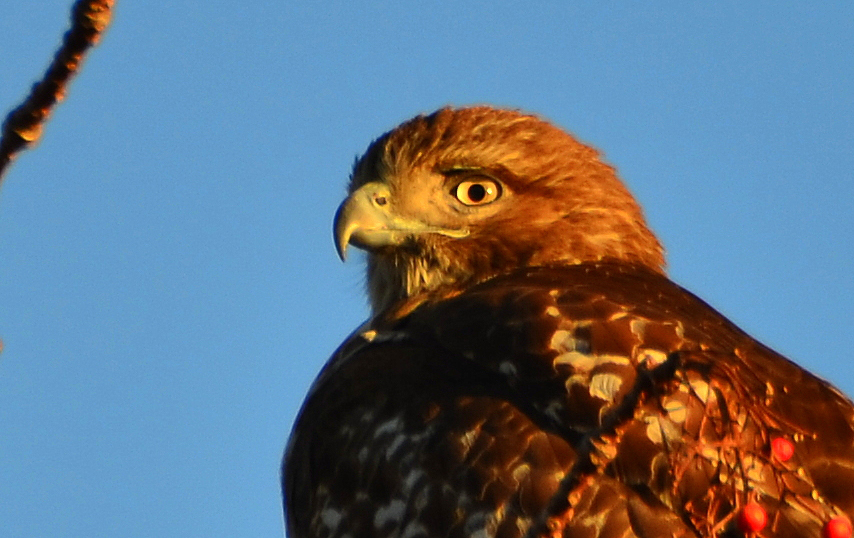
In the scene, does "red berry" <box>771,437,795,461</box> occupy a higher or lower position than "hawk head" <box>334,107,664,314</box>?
lower

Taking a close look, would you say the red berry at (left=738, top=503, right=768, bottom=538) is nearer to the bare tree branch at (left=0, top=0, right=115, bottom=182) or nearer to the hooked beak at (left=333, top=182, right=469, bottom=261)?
the bare tree branch at (left=0, top=0, right=115, bottom=182)

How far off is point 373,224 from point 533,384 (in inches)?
84.3

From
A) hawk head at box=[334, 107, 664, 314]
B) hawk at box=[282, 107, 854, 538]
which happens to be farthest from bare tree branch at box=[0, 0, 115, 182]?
hawk head at box=[334, 107, 664, 314]

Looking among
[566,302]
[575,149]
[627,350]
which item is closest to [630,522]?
[627,350]

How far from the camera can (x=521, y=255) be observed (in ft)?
21.6

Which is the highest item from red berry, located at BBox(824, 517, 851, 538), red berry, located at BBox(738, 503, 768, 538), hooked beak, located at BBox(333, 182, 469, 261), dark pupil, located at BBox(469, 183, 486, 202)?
dark pupil, located at BBox(469, 183, 486, 202)

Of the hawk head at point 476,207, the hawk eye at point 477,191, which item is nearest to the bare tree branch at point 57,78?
the hawk head at point 476,207

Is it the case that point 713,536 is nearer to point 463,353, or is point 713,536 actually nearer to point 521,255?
point 463,353

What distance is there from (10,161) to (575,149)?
213 inches

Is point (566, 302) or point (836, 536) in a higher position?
point (566, 302)

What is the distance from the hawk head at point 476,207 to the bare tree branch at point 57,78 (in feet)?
13.8

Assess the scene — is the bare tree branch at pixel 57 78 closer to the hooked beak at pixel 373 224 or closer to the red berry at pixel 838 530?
the red berry at pixel 838 530

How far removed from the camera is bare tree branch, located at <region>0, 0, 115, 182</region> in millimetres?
1883

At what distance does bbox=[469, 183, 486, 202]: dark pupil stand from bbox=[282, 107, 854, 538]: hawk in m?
0.01
